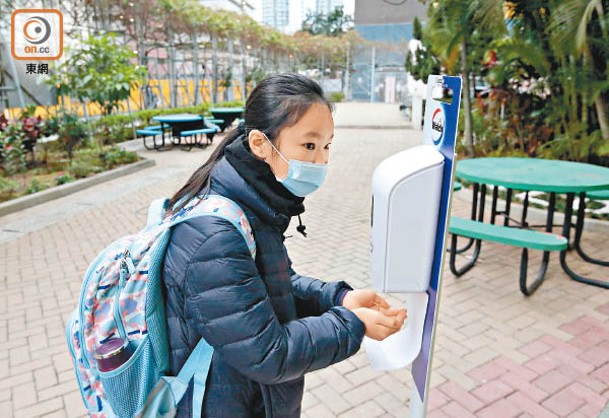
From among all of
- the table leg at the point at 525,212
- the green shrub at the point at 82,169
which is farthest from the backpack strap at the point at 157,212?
the green shrub at the point at 82,169

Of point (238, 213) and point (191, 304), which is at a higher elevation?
point (238, 213)

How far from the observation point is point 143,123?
15.4 metres

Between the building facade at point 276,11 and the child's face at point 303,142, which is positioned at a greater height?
the building facade at point 276,11

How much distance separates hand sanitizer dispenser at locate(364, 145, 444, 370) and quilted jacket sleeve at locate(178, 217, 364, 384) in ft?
0.90

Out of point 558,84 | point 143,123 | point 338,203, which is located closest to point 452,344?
point 338,203

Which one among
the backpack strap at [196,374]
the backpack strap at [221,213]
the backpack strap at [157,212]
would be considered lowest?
the backpack strap at [196,374]

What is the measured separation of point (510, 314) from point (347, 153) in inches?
342

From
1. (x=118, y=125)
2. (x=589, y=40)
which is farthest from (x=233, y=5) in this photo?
(x=589, y=40)

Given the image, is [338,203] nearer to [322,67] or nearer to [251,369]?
[251,369]

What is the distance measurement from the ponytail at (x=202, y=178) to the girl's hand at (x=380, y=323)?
54 cm

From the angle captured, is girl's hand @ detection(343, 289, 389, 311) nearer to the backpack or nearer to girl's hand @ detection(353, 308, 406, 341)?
girl's hand @ detection(353, 308, 406, 341)

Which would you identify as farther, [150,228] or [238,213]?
[150,228]

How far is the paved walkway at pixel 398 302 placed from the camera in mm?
2613

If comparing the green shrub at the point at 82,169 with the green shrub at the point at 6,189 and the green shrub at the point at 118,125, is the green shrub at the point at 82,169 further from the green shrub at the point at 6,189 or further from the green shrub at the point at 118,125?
the green shrub at the point at 118,125
